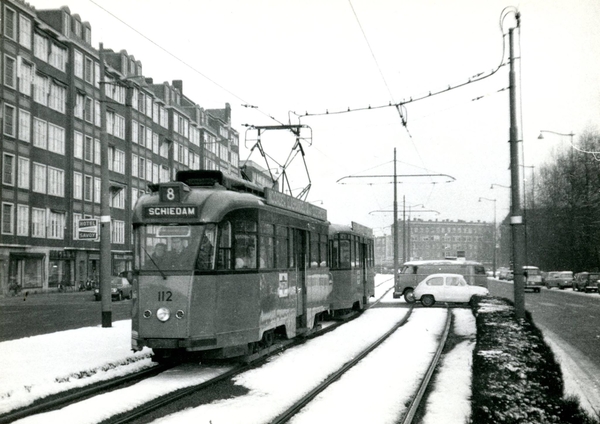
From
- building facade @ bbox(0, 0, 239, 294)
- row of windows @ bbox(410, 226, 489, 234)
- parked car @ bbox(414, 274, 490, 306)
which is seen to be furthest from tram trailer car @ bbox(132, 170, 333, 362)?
row of windows @ bbox(410, 226, 489, 234)

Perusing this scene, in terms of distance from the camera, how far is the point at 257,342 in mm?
13078

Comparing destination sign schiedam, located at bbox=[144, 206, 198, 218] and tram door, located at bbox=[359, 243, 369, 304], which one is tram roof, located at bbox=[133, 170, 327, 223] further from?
tram door, located at bbox=[359, 243, 369, 304]

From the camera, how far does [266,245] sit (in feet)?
43.3

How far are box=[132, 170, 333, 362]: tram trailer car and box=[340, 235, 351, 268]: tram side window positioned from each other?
805 cm

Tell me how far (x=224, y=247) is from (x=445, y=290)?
19186 mm

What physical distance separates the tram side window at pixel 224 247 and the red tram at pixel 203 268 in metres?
0.02

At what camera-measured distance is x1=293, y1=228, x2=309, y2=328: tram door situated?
15453mm

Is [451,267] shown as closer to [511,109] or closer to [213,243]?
[511,109]

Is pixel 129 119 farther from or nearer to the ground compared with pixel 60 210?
farther from the ground

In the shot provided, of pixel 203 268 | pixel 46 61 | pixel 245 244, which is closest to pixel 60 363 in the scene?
pixel 203 268

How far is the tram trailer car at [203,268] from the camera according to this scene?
11234mm

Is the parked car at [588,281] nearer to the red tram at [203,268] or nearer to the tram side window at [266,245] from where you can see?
the tram side window at [266,245]

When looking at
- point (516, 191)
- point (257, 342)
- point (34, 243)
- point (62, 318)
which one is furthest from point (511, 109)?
point (34, 243)

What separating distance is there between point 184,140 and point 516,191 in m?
60.2
